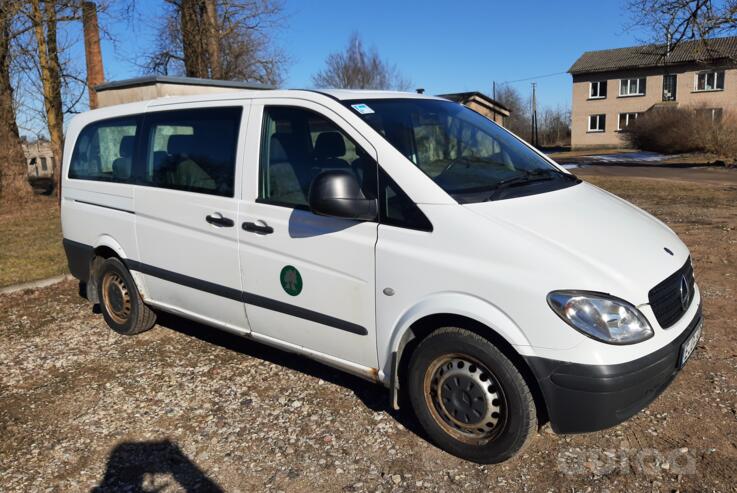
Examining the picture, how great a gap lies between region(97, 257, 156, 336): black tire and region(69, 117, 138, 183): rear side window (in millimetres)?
748

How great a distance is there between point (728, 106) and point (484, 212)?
153 ft

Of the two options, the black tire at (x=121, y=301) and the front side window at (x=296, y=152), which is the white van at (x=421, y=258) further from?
the black tire at (x=121, y=301)

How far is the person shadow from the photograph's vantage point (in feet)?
10.3

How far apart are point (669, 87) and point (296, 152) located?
48016mm

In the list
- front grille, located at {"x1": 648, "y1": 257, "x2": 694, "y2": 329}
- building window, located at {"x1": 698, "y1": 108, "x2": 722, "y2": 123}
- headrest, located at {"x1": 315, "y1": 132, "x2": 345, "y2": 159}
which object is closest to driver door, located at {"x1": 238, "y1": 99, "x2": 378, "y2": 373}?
headrest, located at {"x1": 315, "y1": 132, "x2": 345, "y2": 159}

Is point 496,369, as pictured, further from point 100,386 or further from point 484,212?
point 100,386

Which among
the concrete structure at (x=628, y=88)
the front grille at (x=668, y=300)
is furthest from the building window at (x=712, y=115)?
the front grille at (x=668, y=300)

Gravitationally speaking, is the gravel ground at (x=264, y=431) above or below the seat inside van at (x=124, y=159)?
below

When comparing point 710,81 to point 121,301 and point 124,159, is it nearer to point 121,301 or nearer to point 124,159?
point 124,159

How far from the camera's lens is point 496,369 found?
2971 millimetres

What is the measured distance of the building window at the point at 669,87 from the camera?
44.4 metres

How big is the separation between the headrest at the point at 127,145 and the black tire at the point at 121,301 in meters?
0.90

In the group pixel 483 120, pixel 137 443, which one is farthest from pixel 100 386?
pixel 483 120

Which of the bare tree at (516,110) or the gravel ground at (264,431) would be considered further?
the bare tree at (516,110)
